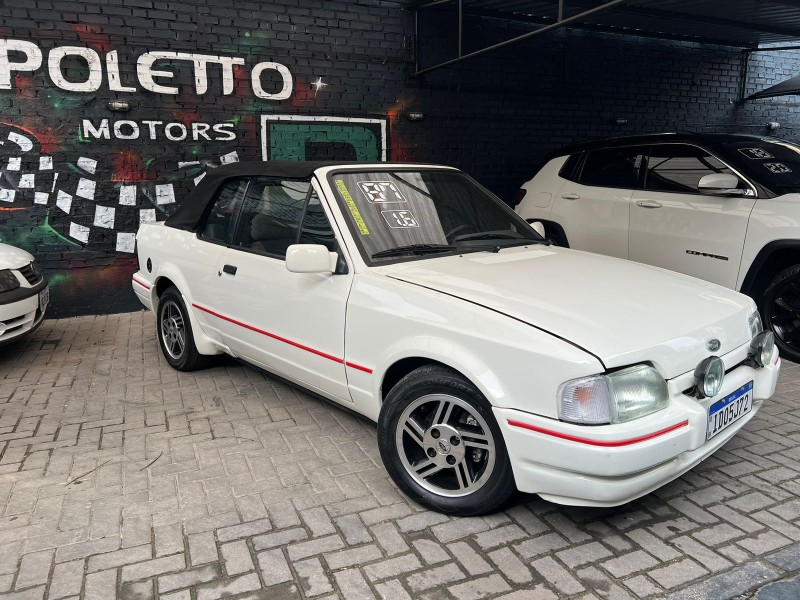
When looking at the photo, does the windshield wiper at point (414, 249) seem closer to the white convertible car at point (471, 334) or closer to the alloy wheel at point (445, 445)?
the white convertible car at point (471, 334)

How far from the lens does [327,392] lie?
368 cm

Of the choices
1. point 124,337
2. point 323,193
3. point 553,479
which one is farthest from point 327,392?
point 124,337

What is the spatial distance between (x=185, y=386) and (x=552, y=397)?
130 inches

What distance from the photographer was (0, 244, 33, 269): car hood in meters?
5.45

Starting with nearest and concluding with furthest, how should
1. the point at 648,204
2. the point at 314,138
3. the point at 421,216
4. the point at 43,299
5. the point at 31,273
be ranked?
the point at 421,216, the point at 31,273, the point at 43,299, the point at 648,204, the point at 314,138

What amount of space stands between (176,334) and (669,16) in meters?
7.84

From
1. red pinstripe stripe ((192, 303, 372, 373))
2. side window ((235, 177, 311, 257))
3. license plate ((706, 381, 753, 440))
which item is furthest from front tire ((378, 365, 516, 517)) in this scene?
side window ((235, 177, 311, 257))

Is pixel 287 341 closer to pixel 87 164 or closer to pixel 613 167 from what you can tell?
pixel 613 167

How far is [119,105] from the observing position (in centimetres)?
689

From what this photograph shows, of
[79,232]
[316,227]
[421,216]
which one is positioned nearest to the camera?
[316,227]

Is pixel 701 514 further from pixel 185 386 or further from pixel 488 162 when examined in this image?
pixel 488 162

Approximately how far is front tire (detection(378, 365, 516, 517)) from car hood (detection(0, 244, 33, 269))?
13.6 feet

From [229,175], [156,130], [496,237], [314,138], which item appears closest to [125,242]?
[156,130]

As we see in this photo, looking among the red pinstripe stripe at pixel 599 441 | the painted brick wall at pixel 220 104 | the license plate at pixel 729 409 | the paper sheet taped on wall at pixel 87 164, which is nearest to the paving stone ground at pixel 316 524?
the license plate at pixel 729 409
